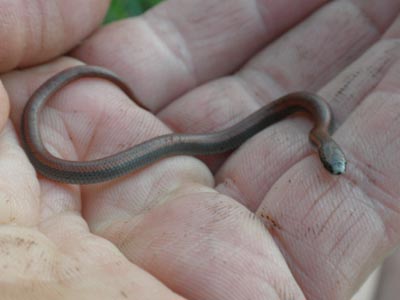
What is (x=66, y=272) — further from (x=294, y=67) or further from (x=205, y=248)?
(x=294, y=67)

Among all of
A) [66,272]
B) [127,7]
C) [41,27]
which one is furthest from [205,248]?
[127,7]

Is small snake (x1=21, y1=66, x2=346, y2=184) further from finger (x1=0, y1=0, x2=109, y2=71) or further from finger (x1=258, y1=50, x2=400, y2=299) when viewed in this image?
finger (x1=0, y1=0, x2=109, y2=71)

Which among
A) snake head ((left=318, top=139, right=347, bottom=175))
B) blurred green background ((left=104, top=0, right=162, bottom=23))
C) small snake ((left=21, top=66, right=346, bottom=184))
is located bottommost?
small snake ((left=21, top=66, right=346, bottom=184))

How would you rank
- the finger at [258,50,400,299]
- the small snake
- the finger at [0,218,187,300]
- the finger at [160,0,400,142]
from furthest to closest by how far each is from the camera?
the finger at [160,0,400,142]
the small snake
the finger at [258,50,400,299]
the finger at [0,218,187,300]

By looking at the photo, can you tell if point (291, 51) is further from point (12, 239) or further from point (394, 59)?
point (12, 239)

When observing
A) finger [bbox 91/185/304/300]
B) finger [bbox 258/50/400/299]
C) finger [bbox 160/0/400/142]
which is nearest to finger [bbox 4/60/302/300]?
finger [bbox 91/185/304/300]

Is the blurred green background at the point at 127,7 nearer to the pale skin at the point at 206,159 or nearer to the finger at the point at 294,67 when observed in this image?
the pale skin at the point at 206,159
